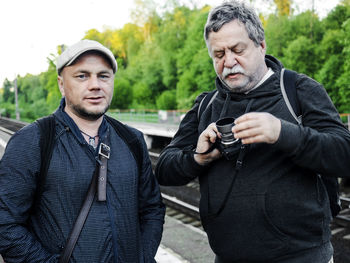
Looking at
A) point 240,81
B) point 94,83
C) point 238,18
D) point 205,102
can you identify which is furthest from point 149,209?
point 238,18

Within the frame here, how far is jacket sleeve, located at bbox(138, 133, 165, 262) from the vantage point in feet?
7.91

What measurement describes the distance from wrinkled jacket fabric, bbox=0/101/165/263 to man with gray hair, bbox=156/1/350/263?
17.6 inches

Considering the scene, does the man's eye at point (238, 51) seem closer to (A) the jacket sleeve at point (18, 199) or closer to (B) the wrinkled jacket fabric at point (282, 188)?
(B) the wrinkled jacket fabric at point (282, 188)

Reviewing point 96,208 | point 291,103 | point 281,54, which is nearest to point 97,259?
point 96,208

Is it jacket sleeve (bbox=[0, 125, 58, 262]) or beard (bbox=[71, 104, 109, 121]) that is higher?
beard (bbox=[71, 104, 109, 121])

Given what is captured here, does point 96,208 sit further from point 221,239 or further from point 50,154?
point 221,239

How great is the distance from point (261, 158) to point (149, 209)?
0.86 metres

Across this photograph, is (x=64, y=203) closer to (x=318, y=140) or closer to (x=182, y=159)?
(x=182, y=159)

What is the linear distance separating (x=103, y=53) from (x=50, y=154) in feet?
2.19

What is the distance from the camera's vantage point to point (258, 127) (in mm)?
1814

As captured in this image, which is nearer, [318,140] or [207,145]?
[318,140]

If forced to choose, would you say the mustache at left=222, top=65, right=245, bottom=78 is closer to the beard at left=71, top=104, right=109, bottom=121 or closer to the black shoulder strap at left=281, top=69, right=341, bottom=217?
the black shoulder strap at left=281, top=69, right=341, bottom=217

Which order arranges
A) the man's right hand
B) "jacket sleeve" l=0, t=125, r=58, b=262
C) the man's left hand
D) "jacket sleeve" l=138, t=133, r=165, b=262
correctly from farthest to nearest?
"jacket sleeve" l=138, t=133, r=165, b=262, the man's right hand, "jacket sleeve" l=0, t=125, r=58, b=262, the man's left hand

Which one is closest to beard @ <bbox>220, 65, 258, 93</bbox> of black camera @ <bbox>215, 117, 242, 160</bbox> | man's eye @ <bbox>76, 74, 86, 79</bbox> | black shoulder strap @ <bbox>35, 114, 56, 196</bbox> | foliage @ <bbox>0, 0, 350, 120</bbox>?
black camera @ <bbox>215, 117, 242, 160</bbox>
